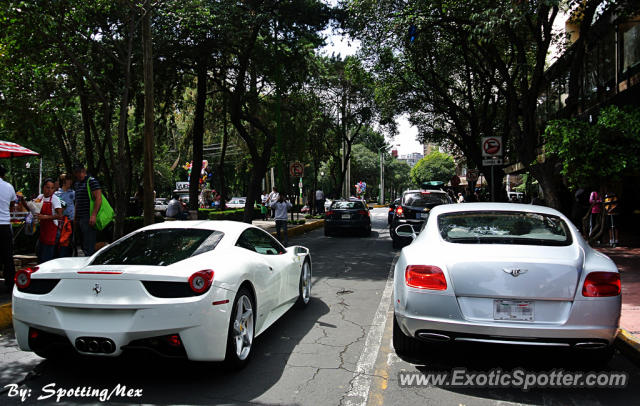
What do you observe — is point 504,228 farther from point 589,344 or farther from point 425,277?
point 589,344

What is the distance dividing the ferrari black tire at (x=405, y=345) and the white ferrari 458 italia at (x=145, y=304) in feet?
4.48

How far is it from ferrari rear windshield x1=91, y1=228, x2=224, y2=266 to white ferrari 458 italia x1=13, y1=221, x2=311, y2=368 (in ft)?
0.06

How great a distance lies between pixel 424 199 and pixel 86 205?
340 inches

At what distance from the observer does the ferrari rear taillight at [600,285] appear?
12.3 feet

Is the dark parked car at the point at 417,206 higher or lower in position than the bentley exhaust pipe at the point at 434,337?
higher

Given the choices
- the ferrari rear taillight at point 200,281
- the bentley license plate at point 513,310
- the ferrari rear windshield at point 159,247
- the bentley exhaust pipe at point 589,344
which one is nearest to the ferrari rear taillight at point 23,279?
the ferrari rear windshield at point 159,247

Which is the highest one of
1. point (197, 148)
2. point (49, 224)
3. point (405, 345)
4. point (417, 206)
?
point (197, 148)

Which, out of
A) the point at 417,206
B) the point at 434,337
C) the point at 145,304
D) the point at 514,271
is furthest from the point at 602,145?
the point at 145,304

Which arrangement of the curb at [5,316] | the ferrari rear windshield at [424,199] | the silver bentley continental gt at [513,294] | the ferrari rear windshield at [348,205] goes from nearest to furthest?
the silver bentley continental gt at [513,294] < the curb at [5,316] < the ferrari rear windshield at [424,199] < the ferrari rear windshield at [348,205]

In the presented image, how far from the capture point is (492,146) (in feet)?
44.9

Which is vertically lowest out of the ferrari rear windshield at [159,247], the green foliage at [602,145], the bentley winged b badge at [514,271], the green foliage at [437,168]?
the bentley winged b badge at [514,271]

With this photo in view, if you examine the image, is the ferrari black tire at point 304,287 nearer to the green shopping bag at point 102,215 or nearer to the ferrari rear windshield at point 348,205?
the green shopping bag at point 102,215

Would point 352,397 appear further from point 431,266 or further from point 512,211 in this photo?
point 512,211

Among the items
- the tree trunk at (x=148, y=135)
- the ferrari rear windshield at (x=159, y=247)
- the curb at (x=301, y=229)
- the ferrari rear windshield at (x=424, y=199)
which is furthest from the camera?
the curb at (x=301, y=229)
